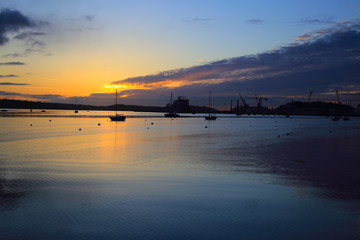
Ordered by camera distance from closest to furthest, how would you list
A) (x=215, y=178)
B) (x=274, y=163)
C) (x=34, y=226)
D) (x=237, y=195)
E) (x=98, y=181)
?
1. (x=34, y=226)
2. (x=237, y=195)
3. (x=98, y=181)
4. (x=215, y=178)
5. (x=274, y=163)

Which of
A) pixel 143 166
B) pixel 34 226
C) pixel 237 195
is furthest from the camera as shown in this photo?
pixel 143 166

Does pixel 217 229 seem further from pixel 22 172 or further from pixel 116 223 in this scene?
pixel 22 172

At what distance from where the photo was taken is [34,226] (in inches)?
290

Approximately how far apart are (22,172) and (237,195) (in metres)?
9.51

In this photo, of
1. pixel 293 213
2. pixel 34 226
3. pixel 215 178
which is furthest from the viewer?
pixel 215 178

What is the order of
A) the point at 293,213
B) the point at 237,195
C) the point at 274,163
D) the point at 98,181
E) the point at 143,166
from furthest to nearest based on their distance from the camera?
the point at 274,163 < the point at 143,166 < the point at 98,181 < the point at 237,195 < the point at 293,213

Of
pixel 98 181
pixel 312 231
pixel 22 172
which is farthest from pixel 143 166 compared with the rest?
pixel 312 231

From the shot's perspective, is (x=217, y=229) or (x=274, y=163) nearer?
(x=217, y=229)

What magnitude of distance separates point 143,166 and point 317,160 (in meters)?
10.7

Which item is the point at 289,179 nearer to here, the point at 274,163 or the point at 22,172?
the point at 274,163

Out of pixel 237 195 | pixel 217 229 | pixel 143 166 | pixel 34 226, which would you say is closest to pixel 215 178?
pixel 237 195

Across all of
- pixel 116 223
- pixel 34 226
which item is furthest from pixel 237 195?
pixel 34 226

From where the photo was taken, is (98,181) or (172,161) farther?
(172,161)

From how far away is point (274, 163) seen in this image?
680 inches
